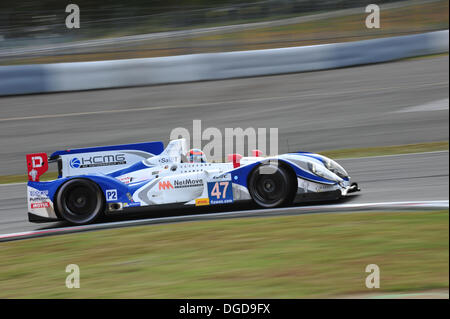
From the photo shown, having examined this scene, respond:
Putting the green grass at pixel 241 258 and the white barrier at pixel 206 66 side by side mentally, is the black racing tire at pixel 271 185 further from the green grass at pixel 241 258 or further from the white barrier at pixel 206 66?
the white barrier at pixel 206 66

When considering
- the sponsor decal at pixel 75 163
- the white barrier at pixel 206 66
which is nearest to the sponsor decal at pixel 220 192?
the sponsor decal at pixel 75 163

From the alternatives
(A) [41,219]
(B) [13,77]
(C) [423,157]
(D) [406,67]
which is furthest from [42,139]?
(D) [406,67]

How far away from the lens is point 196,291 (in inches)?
181

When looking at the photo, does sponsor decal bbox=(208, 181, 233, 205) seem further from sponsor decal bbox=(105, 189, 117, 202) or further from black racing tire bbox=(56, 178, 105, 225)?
black racing tire bbox=(56, 178, 105, 225)

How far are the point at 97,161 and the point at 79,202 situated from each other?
607mm

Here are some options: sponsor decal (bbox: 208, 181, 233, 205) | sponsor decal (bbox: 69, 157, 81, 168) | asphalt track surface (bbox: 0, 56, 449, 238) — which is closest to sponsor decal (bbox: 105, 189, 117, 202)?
sponsor decal (bbox: 69, 157, 81, 168)

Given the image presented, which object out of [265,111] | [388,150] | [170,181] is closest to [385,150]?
[388,150]

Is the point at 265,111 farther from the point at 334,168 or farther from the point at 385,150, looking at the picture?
the point at 334,168

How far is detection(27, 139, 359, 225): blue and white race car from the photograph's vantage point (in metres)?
6.83

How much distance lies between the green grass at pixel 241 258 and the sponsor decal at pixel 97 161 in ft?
3.45

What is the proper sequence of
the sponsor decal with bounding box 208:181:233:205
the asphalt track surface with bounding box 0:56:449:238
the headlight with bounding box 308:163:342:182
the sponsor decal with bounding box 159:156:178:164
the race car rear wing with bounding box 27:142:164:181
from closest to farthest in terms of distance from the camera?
the headlight with bounding box 308:163:342:182
the sponsor decal with bounding box 208:181:233:205
the sponsor decal with bounding box 159:156:178:164
the race car rear wing with bounding box 27:142:164:181
the asphalt track surface with bounding box 0:56:449:238

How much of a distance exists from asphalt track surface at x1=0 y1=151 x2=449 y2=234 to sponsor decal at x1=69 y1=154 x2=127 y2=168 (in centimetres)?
69
